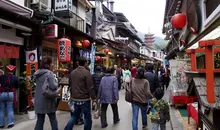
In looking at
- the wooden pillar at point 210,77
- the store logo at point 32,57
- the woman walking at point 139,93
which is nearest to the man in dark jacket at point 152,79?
the woman walking at point 139,93

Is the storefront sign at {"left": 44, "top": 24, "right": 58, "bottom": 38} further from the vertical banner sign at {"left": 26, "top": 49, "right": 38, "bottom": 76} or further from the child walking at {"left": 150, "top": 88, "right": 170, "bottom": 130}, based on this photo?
the child walking at {"left": 150, "top": 88, "right": 170, "bottom": 130}

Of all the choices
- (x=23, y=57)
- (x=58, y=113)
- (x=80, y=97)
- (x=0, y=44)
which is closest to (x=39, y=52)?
(x=23, y=57)

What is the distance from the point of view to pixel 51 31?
9.85m

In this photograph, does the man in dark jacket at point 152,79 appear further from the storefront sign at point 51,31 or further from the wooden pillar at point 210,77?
the wooden pillar at point 210,77

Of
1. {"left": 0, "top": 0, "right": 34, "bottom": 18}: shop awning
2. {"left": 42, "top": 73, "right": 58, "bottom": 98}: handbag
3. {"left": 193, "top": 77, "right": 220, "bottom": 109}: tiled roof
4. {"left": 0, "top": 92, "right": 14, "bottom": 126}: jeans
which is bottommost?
{"left": 0, "top": 92, "right": 14, "bottom": 126}: jeans

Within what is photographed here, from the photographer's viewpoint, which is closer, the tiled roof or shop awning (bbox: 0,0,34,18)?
the tiled roof

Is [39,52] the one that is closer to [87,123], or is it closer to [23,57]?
[23,57]

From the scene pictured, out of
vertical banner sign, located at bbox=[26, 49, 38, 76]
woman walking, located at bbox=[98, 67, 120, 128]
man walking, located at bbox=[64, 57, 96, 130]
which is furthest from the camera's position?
vertical banner sign, located at bbox=[26, 49, 38, 76]

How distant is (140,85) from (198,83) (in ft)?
11.1

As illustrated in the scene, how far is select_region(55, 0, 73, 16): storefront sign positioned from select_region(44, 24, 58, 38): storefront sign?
2.44m

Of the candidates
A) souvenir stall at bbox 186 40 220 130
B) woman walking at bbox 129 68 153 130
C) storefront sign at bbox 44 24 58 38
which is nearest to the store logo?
storefront sign at bbox 44 24 58 38

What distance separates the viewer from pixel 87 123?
589 cm

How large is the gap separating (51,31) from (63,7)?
2920 mm

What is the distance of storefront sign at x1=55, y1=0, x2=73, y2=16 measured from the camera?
12.1 meters
